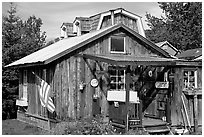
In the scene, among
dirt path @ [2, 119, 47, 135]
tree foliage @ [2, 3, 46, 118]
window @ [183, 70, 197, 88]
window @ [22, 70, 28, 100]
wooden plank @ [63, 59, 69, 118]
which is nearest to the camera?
dirt path @ [2, 119, 47, 135]

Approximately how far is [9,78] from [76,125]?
8847 mm

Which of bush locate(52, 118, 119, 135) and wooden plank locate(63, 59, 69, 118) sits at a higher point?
wooden plank locate(63, 59, 69, 118)

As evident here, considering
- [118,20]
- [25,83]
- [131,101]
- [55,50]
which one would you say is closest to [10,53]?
[25,83]

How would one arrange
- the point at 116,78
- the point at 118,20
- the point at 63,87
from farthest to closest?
the point at 118,20 < the point at 116,78 < the point at 63,87

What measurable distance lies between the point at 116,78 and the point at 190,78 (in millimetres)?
2924

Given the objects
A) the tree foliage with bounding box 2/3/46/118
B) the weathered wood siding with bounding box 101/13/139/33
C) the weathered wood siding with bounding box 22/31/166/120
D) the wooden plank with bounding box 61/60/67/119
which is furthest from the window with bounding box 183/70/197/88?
the tree foliage with bounding box 2/3/46/118

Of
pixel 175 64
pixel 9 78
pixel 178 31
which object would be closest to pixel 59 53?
pixel 175 64

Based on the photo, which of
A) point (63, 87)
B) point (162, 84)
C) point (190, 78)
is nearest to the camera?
Result: point (63, 87)

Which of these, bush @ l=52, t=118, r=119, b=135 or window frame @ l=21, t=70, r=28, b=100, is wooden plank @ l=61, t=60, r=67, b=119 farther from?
window frame @ l=21, t=70, r=28, b=100

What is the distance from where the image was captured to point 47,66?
14.0 m

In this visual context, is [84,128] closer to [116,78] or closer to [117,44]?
[116,78]

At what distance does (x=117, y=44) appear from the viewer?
49.1 ft

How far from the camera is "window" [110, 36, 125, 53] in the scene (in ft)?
48.6

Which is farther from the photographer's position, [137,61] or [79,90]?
[79,90]
